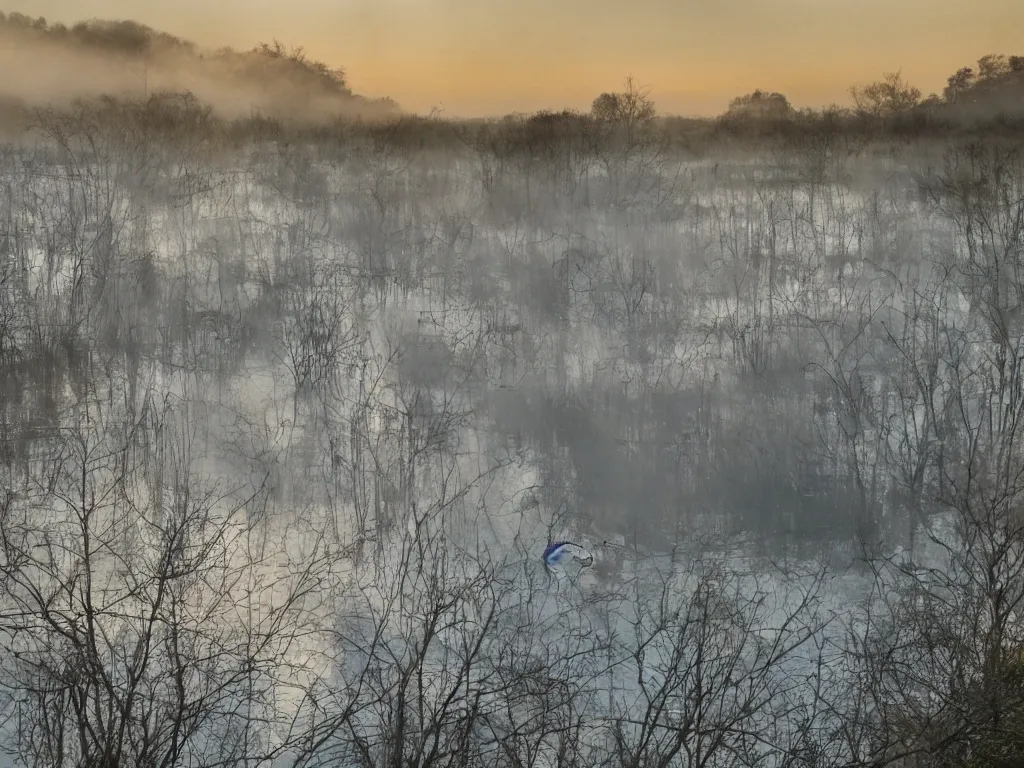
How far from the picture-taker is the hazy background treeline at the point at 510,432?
5.64 meters

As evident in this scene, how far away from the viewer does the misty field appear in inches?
221

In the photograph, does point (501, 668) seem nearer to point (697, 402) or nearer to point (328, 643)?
point (328, 643)

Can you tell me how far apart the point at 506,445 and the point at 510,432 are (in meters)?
0.26

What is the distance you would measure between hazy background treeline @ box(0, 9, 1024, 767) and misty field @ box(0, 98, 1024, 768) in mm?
50

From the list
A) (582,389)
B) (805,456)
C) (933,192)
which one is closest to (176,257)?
(582,389)

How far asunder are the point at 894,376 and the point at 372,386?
5.37 metres

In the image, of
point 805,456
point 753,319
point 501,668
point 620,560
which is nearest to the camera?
point 501,668

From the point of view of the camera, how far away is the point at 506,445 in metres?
9.62

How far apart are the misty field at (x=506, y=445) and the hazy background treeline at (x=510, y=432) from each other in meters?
0.05

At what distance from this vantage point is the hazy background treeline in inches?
222

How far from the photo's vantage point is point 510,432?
32.3 ft

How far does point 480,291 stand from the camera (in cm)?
1216

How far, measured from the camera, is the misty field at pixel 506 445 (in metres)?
5.61

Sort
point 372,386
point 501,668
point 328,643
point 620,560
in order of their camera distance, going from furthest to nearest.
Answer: point 372,386
point 620,560
point 328,643
point 501,668
